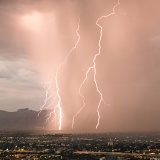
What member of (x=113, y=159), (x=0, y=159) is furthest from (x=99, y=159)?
(x=0, y=159)

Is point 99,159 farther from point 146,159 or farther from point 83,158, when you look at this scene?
point 146,159

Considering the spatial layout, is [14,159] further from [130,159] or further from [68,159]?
[130,159]

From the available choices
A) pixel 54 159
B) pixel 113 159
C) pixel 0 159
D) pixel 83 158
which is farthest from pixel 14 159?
pixel 113 159

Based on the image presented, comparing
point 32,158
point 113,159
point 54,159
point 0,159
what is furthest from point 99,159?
point 0,159

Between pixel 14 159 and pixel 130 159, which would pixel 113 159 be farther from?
pixel 14 159

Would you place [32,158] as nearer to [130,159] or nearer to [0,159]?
[0,159]

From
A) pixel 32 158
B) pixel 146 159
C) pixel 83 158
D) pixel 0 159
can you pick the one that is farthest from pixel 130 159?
pixel 0 159
